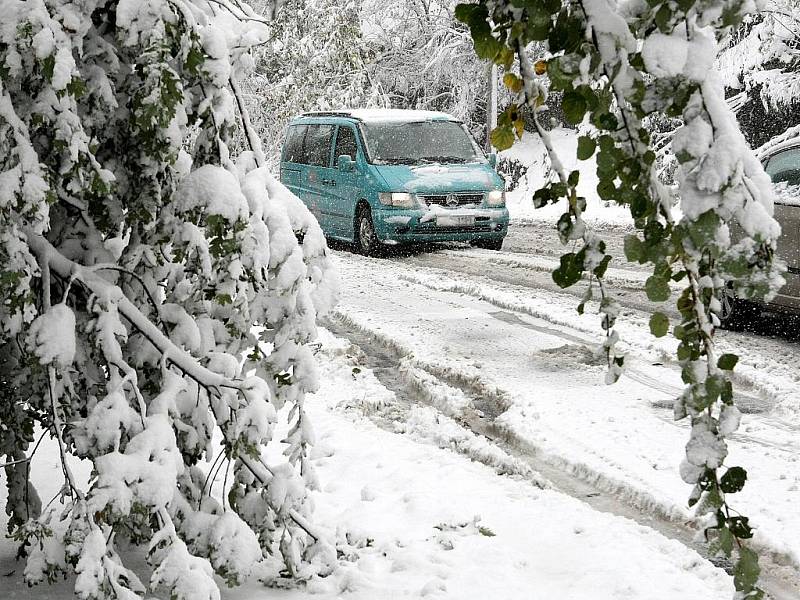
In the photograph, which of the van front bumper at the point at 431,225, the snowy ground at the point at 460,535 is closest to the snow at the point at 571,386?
the snowy ground at the point at 460,535

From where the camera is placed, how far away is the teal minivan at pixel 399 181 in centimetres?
1228

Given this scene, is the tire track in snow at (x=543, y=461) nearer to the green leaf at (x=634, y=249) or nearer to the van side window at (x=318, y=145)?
the green leaf at (x=634, y=249)

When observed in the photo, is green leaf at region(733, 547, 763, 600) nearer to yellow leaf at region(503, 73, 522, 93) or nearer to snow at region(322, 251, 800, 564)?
snow at region(322, 251, 800, 564)

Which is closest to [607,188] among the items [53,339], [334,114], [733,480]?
[733,480]

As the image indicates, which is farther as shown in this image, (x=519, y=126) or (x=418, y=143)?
(x=418, y=143)

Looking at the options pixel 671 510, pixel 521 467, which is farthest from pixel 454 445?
pixel 671 510

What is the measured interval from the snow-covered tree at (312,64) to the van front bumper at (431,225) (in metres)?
13.0

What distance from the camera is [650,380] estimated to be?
5.86 meters

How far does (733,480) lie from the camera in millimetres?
1259

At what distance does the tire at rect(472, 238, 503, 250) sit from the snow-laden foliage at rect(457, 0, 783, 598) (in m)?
11.7

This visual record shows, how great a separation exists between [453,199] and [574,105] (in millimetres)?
11229

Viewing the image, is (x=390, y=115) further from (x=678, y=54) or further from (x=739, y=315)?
(x=678, y=54)

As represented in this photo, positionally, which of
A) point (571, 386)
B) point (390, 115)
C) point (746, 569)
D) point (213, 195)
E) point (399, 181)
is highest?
point (213, 195)

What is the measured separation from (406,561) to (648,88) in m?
2.46
